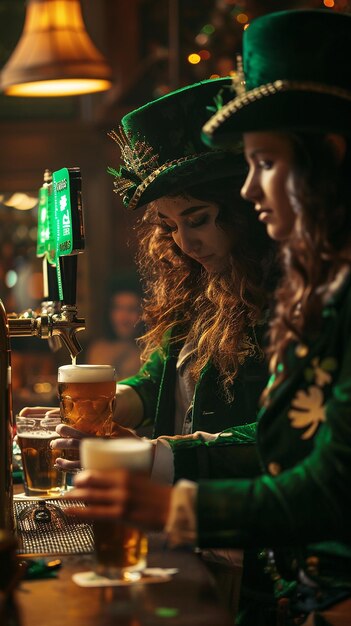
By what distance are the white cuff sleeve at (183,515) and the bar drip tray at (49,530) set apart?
37 cm

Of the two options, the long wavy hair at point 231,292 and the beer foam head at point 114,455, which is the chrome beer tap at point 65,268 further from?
the beer foam head at point 114,455

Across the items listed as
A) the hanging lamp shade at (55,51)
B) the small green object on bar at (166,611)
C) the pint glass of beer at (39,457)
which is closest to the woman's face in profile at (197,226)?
the pint glass of beer at (39,457)

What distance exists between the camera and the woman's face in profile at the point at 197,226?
2.47 metres

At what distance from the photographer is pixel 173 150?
2.48 m

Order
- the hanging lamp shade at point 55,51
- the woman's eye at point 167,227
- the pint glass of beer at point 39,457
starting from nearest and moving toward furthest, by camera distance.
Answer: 1. the pint glass of beer at point 39,457
2. the woman's eye at point 167,227
3. the hanging lamp shade at point 55,51

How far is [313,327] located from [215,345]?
0.91m

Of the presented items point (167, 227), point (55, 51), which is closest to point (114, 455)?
point (167, 227)

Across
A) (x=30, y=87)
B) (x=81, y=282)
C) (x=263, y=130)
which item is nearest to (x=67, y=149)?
(x=81, y=282)

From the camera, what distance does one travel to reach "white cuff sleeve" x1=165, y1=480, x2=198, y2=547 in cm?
146

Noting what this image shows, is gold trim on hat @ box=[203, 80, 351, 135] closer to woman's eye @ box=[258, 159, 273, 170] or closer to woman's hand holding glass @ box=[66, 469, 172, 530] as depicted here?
woman's eye @ box=[258, 159, 273, 170]

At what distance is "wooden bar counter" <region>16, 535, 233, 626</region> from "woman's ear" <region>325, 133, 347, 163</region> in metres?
0.71


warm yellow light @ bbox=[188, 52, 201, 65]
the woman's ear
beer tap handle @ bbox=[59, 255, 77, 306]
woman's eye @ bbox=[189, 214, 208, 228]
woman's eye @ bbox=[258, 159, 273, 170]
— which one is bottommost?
beer tap handle @ bbox=[59, 255, 77, 306]

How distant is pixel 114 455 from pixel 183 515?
134mm

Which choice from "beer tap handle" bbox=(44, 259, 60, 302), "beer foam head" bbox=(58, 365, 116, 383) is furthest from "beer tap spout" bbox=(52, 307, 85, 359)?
"beer tap handle" bbox=(44, 259, 60, 302)
